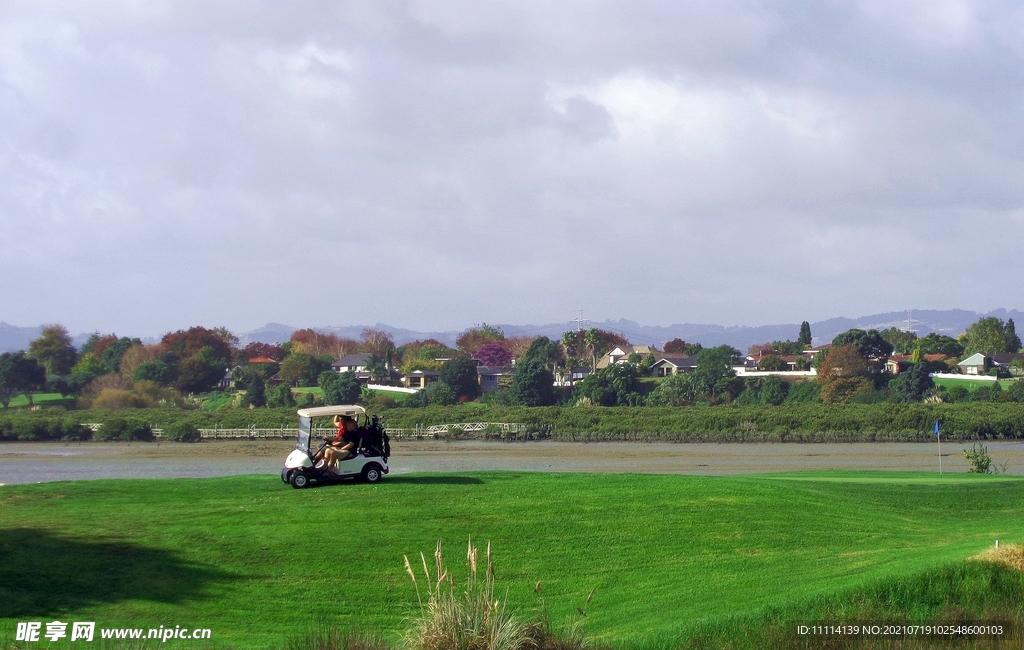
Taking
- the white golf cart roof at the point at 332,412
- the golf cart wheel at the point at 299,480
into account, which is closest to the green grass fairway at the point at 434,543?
the golf cart wheel at the point at 299,480

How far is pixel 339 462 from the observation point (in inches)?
845

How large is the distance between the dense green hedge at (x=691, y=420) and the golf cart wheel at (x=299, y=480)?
47883mm

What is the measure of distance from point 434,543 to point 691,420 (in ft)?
182

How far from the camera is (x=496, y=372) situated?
118 meters

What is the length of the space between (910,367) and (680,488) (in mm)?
74926

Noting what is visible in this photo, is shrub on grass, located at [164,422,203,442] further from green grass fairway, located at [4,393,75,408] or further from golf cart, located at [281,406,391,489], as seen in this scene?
golf cart, located at [281,406,391,489]

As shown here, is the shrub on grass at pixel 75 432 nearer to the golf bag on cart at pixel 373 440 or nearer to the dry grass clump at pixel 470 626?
the golf bag on cart at pixel 373 440

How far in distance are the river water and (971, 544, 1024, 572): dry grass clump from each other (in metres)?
25.0

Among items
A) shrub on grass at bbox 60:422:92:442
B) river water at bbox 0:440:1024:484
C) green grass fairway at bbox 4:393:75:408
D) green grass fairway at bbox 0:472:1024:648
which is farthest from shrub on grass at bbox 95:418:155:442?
green grass fairway at bbox 0:472:1024:648

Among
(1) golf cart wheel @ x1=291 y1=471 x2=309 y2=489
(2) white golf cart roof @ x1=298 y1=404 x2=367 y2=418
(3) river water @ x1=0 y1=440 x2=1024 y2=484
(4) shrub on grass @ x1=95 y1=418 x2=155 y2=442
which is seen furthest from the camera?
(4) shrub on grass @ x1=95 y1=418 x2=155 y2=442

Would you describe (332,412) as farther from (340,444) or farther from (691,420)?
(691,420)

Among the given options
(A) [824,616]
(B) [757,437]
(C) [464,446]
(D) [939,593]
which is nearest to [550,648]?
(A) [824,616]

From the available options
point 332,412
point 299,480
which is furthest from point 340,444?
point 299,480

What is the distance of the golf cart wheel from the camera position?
2109cm
